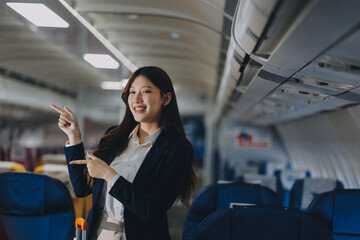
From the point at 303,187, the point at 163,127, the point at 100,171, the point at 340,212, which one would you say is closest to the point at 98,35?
the point at 163,127

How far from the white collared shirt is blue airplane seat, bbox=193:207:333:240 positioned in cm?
50

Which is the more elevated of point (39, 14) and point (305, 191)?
point (39, 14)

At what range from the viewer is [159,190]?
158 centimetres

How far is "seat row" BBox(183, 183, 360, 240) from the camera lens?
1909mm

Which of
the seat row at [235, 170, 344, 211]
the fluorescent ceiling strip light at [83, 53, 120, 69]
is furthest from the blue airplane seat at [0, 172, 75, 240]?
the seat row at [235, 170, 344, 211]

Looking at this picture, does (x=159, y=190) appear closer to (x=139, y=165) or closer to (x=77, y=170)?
(x=139, y=165)

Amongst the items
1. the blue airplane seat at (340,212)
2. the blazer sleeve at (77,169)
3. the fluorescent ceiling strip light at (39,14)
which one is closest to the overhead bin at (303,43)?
the blue airplane seat at (340,212)

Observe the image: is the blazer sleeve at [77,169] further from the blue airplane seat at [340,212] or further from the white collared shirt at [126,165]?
the blue airplane seat at [340,212]

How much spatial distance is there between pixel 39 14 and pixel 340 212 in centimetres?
293

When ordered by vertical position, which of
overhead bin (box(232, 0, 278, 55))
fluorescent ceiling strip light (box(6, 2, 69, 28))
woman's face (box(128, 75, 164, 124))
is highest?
fluorescent ceiling strip light (box(6, 2, 69, 28))

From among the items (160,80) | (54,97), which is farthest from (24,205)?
(54,97)

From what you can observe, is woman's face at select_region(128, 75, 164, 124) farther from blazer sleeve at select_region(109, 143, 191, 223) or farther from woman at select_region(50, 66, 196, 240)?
blazer sleeve at select_region(109, 143, 191, 223)

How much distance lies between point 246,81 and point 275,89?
319 mm

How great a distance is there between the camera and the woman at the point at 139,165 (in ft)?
5.09
